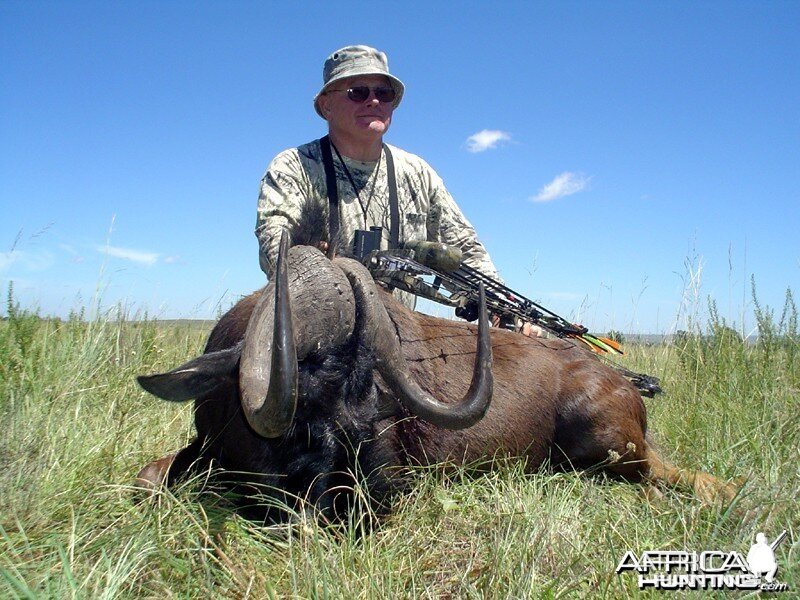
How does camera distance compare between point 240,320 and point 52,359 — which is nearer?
point 240,320

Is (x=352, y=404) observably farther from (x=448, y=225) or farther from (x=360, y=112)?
(x=448, y=225)

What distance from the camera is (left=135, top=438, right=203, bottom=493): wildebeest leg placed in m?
3.29

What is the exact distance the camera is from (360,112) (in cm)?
552

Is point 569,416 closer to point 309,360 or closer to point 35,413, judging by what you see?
point 309,360

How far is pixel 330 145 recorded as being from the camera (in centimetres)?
575

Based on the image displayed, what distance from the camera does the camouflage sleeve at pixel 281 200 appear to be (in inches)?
196

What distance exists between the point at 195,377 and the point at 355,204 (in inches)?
126

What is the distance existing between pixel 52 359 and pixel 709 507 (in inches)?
176

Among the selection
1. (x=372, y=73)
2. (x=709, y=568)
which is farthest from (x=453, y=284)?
(x=709, y=568)

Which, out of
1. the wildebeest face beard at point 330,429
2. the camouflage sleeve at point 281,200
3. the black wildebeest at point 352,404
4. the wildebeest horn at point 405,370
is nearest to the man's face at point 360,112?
the camouflage sleeve at point 281,200

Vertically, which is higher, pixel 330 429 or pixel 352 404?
pixel 352 404

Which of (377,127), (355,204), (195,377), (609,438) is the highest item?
(377,127)

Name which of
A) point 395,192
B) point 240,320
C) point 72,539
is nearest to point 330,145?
point 395,192

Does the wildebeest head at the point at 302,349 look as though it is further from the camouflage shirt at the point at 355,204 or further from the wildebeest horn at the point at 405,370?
the camouflage shirt at the point at 355,204
